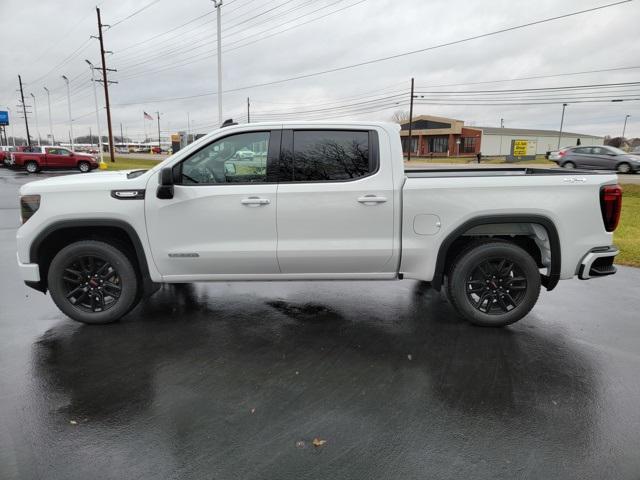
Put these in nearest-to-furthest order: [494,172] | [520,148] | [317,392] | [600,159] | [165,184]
Result: [317,392] < [165,184] < [494,172] < [600,159] < [520,148]

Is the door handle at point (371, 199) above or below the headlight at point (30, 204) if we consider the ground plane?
above

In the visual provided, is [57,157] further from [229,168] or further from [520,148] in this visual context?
[520,148]

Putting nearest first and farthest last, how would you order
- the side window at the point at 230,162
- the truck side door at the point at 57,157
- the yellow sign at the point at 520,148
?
the side window at the point at 230,162 → the truck side door at the point at 57,157 → the yellow sign at the point at 520,148

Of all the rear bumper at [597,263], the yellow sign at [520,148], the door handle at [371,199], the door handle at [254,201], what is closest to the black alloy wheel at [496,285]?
the rear bumper at [597,263]

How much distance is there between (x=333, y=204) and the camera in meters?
4.39

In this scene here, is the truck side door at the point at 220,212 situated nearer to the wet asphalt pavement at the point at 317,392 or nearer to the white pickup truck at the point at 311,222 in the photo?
the white pickup truck at the point at 311,222

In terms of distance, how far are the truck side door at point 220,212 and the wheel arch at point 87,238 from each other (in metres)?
0.18

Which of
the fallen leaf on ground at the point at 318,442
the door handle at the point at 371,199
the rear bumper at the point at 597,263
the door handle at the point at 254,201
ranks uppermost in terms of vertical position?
the door handle at the point at 371,199

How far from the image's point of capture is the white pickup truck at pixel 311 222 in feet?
14.3

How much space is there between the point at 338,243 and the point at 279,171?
90 centimetres

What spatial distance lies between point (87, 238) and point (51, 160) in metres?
30.0

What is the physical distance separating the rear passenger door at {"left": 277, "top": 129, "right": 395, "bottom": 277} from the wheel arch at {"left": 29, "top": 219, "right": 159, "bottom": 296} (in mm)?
1357

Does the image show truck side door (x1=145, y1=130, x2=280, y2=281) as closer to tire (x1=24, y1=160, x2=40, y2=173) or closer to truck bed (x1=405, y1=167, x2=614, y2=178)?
truck bed (x1=405, y1=167, x2=614, y2=178)

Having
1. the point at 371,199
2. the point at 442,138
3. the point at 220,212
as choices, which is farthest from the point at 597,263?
the point at 442,138
